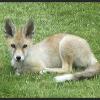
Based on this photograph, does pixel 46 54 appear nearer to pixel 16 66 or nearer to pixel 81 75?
pixel 16 66

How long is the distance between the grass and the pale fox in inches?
12.4

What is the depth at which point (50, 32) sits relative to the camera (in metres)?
12.3

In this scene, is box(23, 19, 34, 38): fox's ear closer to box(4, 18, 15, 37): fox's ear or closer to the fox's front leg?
box(4, 18, 15, 37): fox's ear

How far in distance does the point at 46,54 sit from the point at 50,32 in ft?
8.81

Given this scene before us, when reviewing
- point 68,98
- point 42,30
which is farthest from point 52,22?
point 68,98

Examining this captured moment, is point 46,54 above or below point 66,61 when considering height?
above

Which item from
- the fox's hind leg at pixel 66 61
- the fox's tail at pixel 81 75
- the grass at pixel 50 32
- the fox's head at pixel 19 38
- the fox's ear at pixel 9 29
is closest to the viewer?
the grass at pixel 50 32

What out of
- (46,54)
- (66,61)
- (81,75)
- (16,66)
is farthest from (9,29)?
(81,75)

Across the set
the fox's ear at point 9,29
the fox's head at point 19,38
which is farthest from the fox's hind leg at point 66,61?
the fox's ear at point 9,29

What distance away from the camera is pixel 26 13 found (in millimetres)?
14008

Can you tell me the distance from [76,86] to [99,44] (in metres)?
2.99

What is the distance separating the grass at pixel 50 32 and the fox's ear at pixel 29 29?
71cm

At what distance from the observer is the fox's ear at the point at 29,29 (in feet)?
30.0

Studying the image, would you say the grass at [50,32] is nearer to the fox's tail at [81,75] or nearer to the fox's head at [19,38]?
the fox's tail at [81,75]
